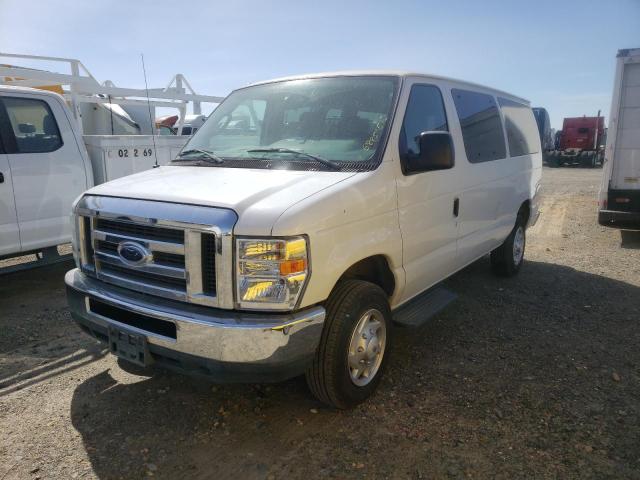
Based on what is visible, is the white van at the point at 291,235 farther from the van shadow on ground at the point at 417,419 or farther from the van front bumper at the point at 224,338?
the van shadow on ground at the point at 417,419

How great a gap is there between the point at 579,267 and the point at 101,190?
6.00 m

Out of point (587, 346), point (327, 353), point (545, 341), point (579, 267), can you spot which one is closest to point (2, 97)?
point (327, 353)

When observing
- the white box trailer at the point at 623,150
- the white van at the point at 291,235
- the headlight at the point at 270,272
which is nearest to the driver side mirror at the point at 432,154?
the white van at the point at 291,235

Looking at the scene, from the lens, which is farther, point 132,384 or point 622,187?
point 622,187

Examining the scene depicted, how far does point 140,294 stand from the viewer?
2.88 meters

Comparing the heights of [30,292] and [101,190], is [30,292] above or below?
below

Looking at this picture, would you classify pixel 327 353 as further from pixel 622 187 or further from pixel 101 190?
pixel 622 187

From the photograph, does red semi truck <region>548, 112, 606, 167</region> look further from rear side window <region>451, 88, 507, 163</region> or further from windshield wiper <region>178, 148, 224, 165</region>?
windshield wiper <region>178, 148, 224, 165</region>

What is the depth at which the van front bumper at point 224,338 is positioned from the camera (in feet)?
8.21

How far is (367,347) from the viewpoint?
124 inches

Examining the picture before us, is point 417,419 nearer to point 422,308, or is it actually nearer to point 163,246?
point 422,308

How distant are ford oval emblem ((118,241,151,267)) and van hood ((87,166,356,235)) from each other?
0.28 m

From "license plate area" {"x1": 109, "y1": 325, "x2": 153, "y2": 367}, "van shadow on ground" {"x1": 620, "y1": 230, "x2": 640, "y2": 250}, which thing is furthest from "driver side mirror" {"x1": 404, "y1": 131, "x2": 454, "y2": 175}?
"van shadow on ground" {"x1": 620, "y1": 230, "x2": 640, "y2": 250}

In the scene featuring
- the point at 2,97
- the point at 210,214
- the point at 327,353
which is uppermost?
the point at 2,97
